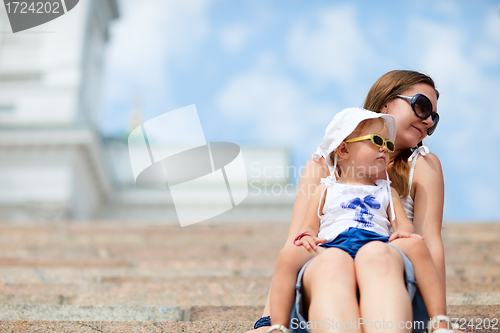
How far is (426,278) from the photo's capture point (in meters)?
1.52

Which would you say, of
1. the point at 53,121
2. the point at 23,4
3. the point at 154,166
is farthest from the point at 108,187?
the point at 23,4

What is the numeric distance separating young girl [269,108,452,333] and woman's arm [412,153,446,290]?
0.54 ft

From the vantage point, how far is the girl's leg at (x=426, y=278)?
1.50 metres

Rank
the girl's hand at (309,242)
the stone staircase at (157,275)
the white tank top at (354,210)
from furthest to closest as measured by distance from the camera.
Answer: the stone staircase at (157,275) < the white tank top at (354,210) < the girl's hand at (309,242)

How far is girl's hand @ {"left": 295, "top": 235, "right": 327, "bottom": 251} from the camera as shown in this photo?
167cm

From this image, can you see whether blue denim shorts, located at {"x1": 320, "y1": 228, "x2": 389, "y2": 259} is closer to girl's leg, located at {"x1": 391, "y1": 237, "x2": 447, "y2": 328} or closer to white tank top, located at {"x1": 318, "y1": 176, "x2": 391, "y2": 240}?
white tank top, located at {"x1": 318, "y1": 176, "x2": 391, "y2": 240}

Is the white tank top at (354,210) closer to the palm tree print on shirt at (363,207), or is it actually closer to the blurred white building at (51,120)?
the palm tree print on shirt at (363,207)

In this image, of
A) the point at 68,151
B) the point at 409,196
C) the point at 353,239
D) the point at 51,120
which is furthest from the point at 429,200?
the point at 51,120

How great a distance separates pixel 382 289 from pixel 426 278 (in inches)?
7.5

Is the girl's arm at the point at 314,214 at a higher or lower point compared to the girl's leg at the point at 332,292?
higher

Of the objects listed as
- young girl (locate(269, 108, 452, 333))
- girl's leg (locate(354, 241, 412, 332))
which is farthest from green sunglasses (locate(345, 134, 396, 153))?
girl's leg (locate(354, 241, 412, 332))

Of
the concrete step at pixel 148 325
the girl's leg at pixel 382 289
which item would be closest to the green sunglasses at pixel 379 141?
the girl's leg at pixel 382 289

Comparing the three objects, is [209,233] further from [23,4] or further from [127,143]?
[23,4]

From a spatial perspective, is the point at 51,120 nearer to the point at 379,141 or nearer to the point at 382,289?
the point at 379,141
